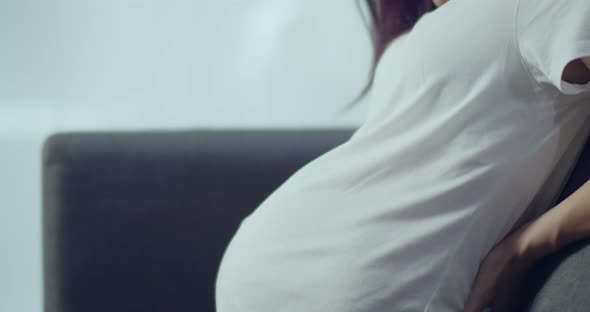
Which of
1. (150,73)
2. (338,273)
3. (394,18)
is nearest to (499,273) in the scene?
(338,273)

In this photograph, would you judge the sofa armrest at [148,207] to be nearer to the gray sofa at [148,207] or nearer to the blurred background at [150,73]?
the gray sofa at [148,207]

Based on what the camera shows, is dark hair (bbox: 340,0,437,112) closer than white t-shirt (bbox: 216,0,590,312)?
No

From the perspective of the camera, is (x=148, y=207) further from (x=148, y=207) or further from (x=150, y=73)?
(x=150, y=73)

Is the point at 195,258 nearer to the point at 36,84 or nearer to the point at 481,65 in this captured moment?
the point at 36,84

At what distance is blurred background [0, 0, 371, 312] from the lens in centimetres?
121

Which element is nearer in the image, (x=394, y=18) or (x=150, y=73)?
(x=394, y=18)

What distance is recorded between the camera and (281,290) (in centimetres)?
69

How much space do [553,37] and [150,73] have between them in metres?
0.82

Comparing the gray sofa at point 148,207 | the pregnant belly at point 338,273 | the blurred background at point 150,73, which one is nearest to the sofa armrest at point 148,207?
the gray sofa at point 148,207

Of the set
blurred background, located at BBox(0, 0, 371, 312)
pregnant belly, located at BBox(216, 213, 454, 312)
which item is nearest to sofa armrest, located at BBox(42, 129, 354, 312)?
blurred background, located at BBox(0, 0, 371, 312)

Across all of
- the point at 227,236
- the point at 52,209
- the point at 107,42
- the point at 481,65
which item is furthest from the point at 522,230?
the point at 107,42

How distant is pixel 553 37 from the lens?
0.60 meters

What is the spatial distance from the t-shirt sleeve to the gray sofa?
511mm

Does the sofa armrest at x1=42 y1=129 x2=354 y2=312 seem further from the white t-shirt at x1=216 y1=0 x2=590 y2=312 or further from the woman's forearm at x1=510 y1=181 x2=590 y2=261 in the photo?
the woman's forearm at x1=510 y1=181 x2=590 y2=261
